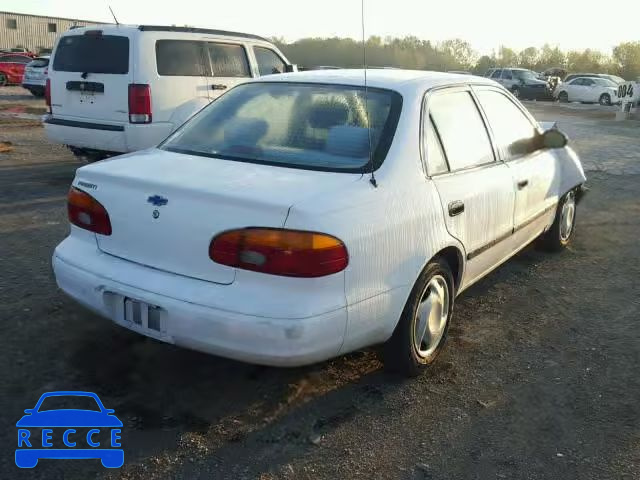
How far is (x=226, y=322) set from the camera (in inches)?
108

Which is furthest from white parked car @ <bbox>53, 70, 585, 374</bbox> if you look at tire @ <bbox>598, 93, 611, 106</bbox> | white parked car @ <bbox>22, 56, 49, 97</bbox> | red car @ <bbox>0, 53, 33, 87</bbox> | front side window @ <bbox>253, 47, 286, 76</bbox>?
tire @ <bbox>598, 93, 611, 106</bbox>

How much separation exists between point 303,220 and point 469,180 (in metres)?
1.43

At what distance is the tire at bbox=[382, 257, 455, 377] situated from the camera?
10.8ft

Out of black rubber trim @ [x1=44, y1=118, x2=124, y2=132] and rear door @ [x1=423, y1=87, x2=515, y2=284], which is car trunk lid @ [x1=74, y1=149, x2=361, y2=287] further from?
black rubber trim @ [x1=44, y1=118, x2=124, y2=132]

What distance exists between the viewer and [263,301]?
8.92 ft

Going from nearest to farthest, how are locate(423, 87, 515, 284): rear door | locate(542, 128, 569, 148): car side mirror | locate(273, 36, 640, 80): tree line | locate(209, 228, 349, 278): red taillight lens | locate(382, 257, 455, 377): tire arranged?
locate(209, 228, 349, 278): red taillight lens
locate(382, 257, 455, 377): tire
locate(423, 87, 515, 284): rear door
locate(542, 128, 569, 148): car side mirror
locate(273, 36, 640, 80): tree line

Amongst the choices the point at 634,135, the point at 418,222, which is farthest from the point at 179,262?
the point at 634,135

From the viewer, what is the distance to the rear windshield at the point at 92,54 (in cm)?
777

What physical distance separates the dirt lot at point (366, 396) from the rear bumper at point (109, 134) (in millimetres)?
2923

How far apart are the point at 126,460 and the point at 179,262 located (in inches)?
33.9

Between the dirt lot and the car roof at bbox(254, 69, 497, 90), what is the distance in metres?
1.57

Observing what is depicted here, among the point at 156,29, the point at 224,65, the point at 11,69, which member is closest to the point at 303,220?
the point at 156,29

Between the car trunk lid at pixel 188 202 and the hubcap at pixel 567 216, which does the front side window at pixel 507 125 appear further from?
the car trunk lid at pixel 188 202

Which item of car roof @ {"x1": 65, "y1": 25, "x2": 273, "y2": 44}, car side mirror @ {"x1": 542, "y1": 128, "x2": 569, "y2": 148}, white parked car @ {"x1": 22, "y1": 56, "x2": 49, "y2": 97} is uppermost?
white parked car @ {"x1": 22, "y1": 56, "x2": 49, "y2": 97}
